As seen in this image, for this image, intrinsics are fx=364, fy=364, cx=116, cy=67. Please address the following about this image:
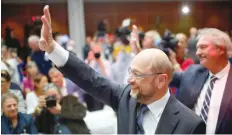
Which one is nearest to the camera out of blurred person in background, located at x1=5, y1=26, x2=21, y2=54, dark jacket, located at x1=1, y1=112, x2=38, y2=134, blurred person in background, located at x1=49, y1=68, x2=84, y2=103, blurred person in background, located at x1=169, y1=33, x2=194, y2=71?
blurred person in background, located at x1=5, y1=26, x2=21, y2=54

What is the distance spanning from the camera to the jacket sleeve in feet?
4.04

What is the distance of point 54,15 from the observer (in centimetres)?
139

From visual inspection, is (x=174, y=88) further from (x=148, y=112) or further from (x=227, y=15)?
(x=148, y=112)

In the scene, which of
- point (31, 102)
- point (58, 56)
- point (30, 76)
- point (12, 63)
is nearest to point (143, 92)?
point (58, 56)

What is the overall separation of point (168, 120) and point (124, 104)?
176 millimetres

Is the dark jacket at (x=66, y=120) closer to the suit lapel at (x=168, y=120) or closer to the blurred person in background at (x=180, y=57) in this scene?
the blurred person in background at (x=180, y=57)

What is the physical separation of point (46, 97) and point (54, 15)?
88cm

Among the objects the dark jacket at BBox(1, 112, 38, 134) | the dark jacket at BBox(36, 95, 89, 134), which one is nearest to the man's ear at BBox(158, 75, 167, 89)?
the dark jacket at BBox(1, 112, 38, 134)

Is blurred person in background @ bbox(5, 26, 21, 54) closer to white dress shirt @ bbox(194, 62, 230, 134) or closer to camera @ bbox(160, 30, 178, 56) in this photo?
camera @ bbox(160, 30, 178, 56)

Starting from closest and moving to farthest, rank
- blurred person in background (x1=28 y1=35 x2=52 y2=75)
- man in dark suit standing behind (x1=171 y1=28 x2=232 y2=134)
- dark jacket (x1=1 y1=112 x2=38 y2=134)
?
man in dark suit standing behind (x1=171 y1=28 x2=232 y2=134), blurred person in background (x1=28 y1=35 x2=52 y2=75), dark jacket (x1=1 y1=112 x2=38 y2=134)

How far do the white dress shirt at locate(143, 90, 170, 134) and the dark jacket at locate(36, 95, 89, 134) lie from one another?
3.34 ft

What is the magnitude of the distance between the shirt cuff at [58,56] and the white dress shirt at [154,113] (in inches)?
12.8

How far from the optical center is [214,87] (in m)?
1.74

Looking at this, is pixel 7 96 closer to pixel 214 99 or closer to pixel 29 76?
pixel 29 76
